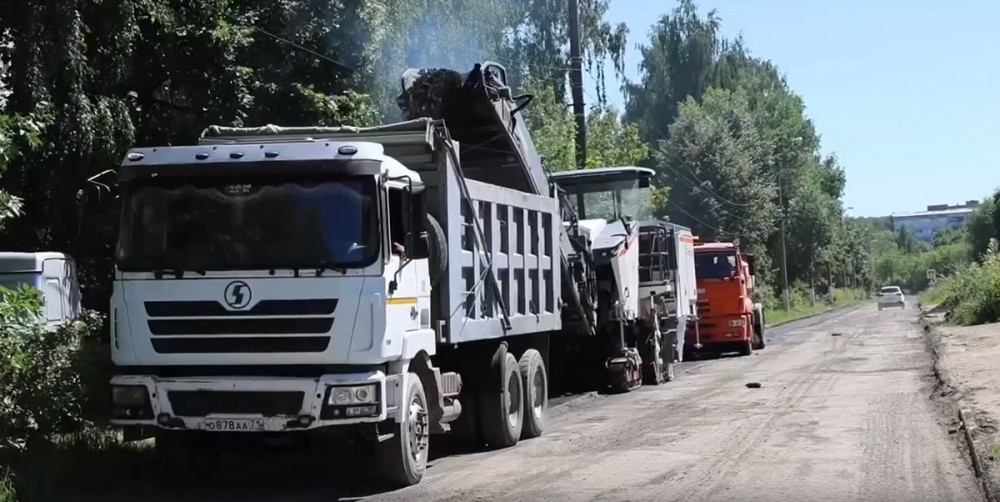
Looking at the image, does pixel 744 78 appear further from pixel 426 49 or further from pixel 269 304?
pixel 269 304

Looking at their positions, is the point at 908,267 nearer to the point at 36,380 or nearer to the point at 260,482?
the point at 260,482

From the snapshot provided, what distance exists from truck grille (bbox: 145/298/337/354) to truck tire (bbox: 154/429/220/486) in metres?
0.94

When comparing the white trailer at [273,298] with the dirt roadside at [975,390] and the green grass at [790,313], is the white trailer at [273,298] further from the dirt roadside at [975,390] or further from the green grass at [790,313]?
the green grass at [790,313]

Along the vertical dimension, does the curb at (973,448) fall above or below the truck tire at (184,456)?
below

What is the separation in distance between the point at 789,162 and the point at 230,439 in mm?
69349

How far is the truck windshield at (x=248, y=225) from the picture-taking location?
9.85m

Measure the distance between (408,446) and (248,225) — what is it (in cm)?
226

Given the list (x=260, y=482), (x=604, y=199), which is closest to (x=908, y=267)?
(x=604, y=199)

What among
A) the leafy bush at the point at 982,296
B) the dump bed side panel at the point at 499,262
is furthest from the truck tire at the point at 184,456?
the leafy bush at the point at 982,296

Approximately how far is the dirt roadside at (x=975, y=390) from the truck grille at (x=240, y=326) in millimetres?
5316

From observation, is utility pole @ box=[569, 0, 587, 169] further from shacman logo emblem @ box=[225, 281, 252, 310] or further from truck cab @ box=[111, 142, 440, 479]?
shacman logo emblem @ box=[225, 281, 252, 310]

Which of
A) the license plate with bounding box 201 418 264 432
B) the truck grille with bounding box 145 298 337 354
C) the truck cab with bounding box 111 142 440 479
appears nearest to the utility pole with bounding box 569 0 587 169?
the truck cab with bounding box 111 142 440 479

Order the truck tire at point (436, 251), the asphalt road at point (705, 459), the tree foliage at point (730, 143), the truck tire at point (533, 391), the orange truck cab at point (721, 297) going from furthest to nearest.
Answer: the tree foliage at point (730, 143) < the orange truck cab at point (721, 297) < the truck tire at point (533, 391) < the truck tire at point (436, 251) < the asphalt road at point (705, 459)

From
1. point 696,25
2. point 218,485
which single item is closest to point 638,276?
point 218,485
